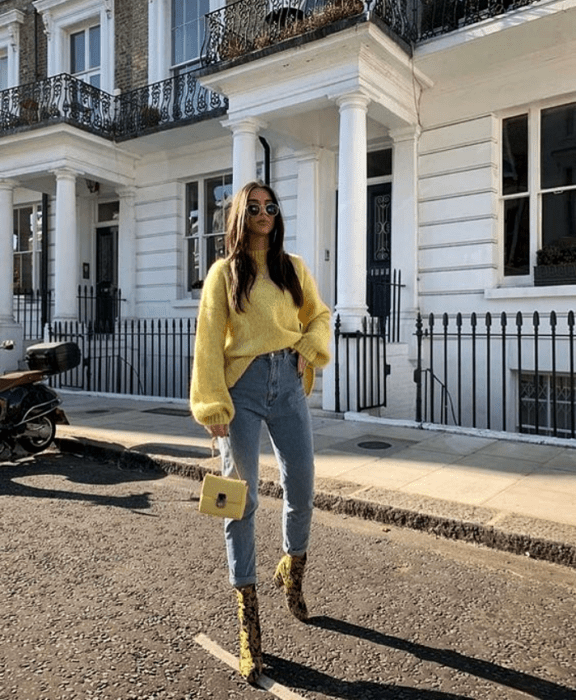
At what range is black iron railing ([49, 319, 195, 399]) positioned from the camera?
1153 centimetres

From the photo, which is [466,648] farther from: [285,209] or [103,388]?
[103,388]

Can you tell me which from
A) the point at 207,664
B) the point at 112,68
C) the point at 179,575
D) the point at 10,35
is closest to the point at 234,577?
the point at 207,664

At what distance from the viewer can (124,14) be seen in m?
13.6

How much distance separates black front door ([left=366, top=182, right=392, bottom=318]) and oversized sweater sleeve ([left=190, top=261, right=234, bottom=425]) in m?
7.77

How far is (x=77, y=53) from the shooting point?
14.7 m

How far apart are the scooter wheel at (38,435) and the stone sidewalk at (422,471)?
0.35m

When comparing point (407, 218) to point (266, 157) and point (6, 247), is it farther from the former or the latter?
point (6, 247)

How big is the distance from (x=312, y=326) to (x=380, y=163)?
28.2 feet

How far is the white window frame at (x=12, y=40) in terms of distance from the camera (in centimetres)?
1523

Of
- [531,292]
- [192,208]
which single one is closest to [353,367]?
[531,292]

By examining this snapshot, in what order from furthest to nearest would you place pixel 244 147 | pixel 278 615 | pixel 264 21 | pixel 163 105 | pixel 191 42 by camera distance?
1. pixel 191 42
2. pixel 163 105
3. pixel 264 21
4. pixel 244 147
5. pixel 278 615

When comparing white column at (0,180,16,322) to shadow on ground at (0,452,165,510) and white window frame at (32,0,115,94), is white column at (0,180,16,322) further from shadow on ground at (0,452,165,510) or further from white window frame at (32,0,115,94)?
shadow on ground at (0,452,165,510)

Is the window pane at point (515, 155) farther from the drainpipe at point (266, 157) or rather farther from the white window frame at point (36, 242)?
the white window frame at point (36, 242)

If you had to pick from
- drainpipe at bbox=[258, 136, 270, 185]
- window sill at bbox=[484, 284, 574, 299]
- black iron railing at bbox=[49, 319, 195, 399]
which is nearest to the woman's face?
window sill at bbox=[484, 284, 574, 299]
